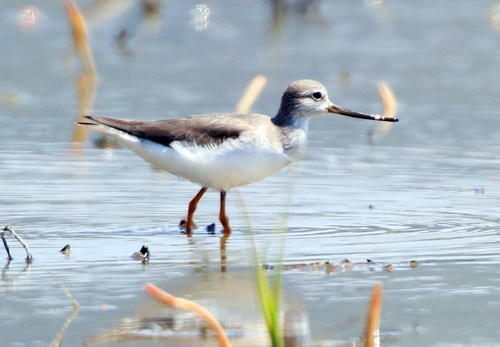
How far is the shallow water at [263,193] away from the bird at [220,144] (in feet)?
0.75

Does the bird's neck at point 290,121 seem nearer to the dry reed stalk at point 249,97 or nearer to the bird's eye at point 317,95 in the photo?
the bird's eye at point 317,95

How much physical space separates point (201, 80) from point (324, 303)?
26.4 ft

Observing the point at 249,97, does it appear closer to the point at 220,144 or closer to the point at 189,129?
the point at 189,129

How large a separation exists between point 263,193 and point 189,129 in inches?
34.7

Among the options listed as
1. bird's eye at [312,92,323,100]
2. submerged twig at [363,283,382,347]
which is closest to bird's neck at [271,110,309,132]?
bird's eye at [312,92,323,100]

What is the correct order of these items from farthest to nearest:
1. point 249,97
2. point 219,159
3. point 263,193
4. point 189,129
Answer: point 249,97 < point 263,193 < point 189,129 < point 219,159

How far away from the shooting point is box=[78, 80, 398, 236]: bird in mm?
7113

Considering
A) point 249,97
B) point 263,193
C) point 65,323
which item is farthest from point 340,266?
point 249,97

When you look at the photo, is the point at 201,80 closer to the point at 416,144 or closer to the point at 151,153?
the point at 416,144

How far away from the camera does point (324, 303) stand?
16.6ft

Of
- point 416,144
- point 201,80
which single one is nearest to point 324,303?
point 416,144

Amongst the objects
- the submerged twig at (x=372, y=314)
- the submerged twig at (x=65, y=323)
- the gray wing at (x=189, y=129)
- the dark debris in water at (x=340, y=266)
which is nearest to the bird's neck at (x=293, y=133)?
the gray wing at (x=189, y=129)

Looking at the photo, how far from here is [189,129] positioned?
24.2 ft

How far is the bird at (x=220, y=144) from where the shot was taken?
23.3 feet
